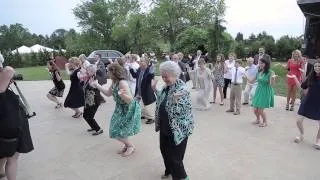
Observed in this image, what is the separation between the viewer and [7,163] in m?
5.08

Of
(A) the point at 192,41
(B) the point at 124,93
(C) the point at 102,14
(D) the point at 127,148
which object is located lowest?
(D) the point at 127,148

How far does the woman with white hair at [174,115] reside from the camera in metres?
4.79

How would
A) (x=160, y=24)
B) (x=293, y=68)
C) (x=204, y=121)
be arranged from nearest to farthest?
1. (x=204, y=121)
2. (x=293, y=68)
3. (x=160, y=24)

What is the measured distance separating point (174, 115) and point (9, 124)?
6.70 feet

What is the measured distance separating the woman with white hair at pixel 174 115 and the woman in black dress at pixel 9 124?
1.80 metres

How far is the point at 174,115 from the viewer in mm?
4801

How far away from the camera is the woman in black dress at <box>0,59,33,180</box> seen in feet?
15.6

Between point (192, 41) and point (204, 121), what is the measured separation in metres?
25.1

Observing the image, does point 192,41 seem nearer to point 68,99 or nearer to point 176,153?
point 68,99

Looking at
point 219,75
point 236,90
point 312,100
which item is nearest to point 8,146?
point 312,100

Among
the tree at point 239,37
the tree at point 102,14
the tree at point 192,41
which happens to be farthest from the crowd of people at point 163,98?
the tree at point 102,14

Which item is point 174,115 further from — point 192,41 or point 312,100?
point 192,41

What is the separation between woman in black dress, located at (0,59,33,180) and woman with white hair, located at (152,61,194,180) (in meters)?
1.80

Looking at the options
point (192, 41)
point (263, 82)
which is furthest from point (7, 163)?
point (192, 41)
